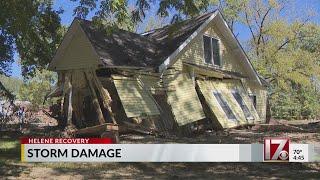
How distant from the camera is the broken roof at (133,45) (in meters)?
20.5

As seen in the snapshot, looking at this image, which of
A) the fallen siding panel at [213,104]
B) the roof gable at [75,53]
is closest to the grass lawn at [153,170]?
the roof gable at [75,53]

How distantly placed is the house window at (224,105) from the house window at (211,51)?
223cm

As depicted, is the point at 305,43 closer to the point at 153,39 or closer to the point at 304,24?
the point at 304,24

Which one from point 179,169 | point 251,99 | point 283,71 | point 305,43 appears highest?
point 305,43

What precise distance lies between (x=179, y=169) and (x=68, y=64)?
11565 millimetres

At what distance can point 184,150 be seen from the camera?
1014cm

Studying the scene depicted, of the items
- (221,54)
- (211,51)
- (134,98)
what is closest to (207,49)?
(211,51)

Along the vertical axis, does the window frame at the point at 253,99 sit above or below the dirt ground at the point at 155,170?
above

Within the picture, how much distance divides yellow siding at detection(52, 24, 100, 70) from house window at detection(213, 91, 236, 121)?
6.91 meters

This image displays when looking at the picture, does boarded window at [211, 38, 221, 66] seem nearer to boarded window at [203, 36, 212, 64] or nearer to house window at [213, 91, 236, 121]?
boarded window at [203, 36, 212, 64]

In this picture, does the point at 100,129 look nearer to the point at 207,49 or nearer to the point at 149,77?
the point at 149,77

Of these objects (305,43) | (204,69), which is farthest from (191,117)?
(305,43)

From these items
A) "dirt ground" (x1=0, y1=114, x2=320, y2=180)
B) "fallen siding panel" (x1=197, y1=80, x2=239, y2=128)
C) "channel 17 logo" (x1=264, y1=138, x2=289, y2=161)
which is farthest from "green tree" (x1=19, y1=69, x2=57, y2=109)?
"channel 17 logo" (x1=264, y1=138, x2=289, y2=161)
